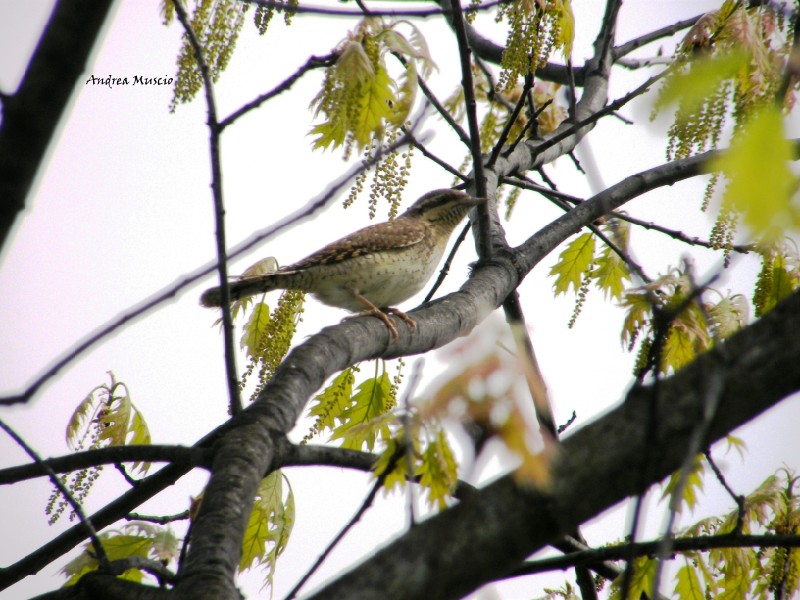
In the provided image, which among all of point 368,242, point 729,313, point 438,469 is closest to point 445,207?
point 368,242

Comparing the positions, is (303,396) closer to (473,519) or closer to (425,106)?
(425,106)

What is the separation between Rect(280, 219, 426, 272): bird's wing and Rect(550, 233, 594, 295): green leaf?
1.12 meters

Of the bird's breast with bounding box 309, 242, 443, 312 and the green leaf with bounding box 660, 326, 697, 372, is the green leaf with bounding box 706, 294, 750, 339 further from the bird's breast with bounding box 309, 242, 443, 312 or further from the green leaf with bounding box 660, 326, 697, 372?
the bird's breast with bounding box 309, 242, 443, 312

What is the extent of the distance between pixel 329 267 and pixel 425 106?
9.96 feet

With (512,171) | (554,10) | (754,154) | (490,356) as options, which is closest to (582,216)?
(512,171)

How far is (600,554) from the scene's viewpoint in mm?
2807

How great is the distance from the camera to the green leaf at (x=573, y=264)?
5.82 m

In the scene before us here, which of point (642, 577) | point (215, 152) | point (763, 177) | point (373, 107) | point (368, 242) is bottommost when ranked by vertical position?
point (763, 177)

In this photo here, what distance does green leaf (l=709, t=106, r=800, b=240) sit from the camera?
1.20m

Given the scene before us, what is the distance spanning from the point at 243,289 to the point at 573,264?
250cm

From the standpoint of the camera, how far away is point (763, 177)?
4.01ft

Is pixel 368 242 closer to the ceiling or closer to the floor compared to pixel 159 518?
closer to the ceiling

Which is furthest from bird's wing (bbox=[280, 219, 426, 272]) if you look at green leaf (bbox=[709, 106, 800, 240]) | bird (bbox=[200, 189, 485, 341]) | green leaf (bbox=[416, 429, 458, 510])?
green leaf (bbox=[709, 106, 800, 240])

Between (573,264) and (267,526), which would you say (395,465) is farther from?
(573,264)
